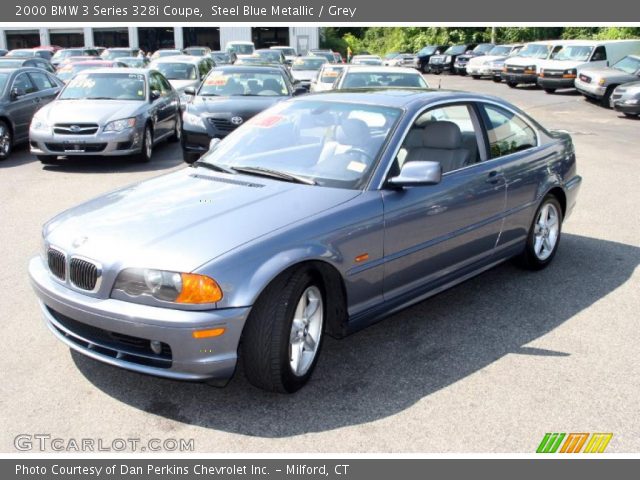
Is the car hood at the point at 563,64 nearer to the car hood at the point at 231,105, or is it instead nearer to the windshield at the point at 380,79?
the windshield at the point at 380,79

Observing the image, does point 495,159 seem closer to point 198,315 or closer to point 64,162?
point 198,315

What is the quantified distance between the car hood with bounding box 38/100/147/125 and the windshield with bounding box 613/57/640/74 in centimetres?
1545

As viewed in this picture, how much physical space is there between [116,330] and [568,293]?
12.0 ft

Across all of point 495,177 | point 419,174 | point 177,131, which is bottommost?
point 177,131

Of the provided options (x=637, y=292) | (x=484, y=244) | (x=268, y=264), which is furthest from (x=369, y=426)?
(x=637, y=292)

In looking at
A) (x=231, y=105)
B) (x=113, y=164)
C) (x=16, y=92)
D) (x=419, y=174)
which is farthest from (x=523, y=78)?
(x=419, y=174)

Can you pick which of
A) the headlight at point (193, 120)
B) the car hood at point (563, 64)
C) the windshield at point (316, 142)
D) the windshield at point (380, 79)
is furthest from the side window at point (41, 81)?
the car hood at point (563, 64)

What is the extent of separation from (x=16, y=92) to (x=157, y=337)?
10.8 m

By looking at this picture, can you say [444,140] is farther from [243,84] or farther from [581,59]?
[581,59]

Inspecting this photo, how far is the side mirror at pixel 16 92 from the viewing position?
1244cm

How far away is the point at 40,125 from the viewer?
35.5 feet

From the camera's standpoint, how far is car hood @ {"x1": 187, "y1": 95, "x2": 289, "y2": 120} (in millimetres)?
10875

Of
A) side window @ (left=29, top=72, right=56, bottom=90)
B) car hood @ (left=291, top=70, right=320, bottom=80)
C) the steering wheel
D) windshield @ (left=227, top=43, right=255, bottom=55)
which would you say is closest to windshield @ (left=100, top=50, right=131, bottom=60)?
windshield @ (left=227, top=43, right=255, bottom=55)

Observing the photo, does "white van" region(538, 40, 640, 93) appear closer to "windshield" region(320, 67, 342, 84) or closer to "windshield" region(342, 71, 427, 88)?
"windshield" region(320, 67, 342, 84)
